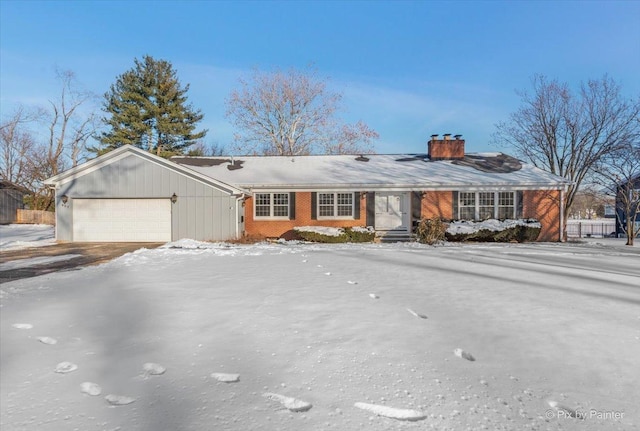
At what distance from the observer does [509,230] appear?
15.2 meters

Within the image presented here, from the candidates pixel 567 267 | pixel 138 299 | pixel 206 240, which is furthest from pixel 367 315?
pixel 206 240

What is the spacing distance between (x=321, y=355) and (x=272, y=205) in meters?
14.0

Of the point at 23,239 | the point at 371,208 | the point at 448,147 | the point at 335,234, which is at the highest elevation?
the point at 448,147

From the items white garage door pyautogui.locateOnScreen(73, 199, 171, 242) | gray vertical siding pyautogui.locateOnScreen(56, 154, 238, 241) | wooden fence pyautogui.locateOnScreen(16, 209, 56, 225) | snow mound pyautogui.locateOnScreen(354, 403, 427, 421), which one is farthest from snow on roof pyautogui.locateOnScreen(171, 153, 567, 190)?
wooden fence pyautogui.locateOnScreen(16, 209, 56, 225)

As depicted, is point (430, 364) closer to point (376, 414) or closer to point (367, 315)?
point (376, 414)

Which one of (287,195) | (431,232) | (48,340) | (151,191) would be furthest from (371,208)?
(48,340)

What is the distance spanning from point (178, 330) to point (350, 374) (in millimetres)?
1926

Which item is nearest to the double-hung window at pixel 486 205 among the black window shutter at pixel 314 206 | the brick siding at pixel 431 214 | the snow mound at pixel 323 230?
the brick siding at pixel 431 214

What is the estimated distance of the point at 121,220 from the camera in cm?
1515

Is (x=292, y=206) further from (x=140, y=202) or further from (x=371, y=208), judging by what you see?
(x=140, y=202)

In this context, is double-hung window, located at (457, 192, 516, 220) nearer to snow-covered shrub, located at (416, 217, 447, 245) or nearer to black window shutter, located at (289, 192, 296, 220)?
snow-covered shrub, located at (416, 217, 447, 245)

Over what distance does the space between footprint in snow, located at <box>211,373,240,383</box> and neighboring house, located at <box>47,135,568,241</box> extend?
12.4 metres

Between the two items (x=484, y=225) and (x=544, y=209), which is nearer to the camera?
(x=484, y=225)

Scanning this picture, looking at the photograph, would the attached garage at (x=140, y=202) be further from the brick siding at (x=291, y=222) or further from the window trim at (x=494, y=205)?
the window trim at (x=494, y=205)
